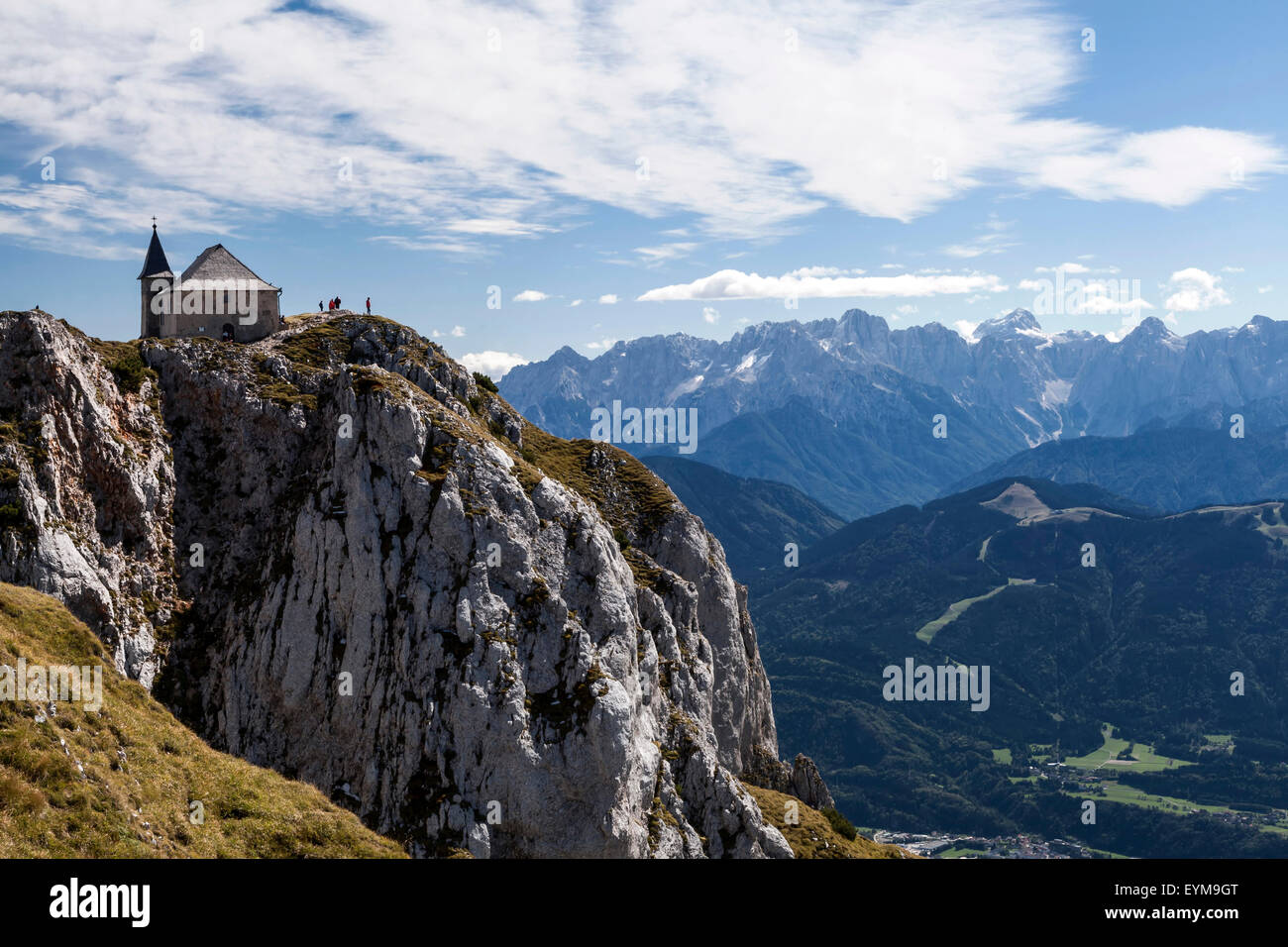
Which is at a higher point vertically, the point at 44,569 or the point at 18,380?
the point at 18,380

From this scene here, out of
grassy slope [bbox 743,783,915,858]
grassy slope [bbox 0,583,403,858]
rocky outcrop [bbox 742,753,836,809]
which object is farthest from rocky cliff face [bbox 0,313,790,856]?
rocky outcrop [bbox 742,753,836,809]

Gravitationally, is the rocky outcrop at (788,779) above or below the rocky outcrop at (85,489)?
below

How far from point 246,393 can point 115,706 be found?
53.9 metres

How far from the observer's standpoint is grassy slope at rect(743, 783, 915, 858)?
104250 mm

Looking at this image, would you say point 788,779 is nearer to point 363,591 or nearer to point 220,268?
point 363,591

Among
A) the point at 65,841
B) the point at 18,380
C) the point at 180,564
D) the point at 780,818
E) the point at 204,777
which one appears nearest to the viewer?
the point at 65,841

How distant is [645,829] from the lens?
275ft

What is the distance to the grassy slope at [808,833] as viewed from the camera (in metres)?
104

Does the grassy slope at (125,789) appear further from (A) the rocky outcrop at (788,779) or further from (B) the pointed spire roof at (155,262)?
(A) the rocky outcrop at (788,779)

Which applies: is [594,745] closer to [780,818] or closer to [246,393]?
[780,818]

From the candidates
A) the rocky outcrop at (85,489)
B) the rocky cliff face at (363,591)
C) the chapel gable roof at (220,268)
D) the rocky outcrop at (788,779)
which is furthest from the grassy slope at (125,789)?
the rocky outcrop at (788,779)

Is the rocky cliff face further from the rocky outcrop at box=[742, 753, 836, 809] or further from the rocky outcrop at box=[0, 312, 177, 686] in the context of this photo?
the rocky outcrop at box=[742, 753, 836, 809]

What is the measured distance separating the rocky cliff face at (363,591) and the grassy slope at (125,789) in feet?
75.4
